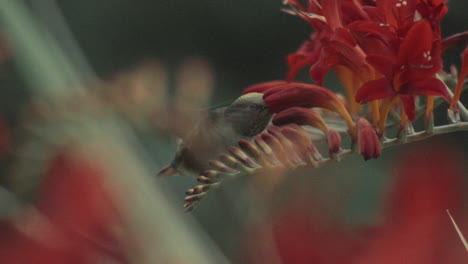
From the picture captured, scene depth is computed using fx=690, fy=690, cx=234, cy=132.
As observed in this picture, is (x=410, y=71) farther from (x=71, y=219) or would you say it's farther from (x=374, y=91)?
(x=71, y=219)

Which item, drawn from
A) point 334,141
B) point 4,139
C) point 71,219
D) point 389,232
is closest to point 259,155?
point 334,141

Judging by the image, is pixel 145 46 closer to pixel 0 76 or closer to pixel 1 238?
pixel 0 76

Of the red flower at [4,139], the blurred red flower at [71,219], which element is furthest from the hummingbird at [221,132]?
the red flower at [4,139]

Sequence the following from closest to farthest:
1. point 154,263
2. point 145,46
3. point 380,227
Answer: point 154,263 < point 380,227 < point 145,46

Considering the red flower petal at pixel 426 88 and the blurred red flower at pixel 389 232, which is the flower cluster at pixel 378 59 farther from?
the blurred red flower at pixel 389 232

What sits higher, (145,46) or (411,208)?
(145,46)

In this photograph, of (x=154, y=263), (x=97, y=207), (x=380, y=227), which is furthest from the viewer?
(x=380, y=227)

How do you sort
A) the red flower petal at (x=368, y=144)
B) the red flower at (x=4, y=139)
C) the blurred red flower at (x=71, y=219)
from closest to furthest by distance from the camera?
the red flower petal at (x=368, y=144) → the blurred red flower at (x=71, y=219) → the red flower at (x=4, y=139)

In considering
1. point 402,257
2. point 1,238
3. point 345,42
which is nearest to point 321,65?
point 345,42
